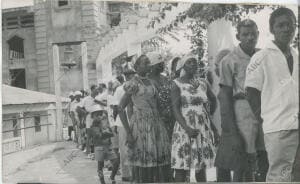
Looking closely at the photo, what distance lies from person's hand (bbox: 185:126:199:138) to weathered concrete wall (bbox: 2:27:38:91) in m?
1.76

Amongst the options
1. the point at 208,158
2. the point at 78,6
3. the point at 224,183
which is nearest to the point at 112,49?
the point at 78,6

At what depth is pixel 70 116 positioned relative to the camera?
5.46 metres

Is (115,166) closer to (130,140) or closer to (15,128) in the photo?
(130,140)

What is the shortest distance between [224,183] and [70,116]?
190 centimetres

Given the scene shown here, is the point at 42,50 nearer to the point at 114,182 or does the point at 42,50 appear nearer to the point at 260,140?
the point at 114,182

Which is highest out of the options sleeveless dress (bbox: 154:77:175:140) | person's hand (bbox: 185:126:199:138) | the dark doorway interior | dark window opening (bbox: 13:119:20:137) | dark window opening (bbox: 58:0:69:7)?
dark window opening (bbox: 58:0:69:7)

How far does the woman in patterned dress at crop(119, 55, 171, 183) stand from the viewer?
17.5 feet

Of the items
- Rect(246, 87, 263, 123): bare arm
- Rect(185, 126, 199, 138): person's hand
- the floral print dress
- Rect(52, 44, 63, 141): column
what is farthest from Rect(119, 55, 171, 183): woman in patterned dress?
Rect(246, 87, 263, 123): bare arm

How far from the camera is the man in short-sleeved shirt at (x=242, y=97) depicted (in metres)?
5.57

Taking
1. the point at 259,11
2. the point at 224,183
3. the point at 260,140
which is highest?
the point at 259,11

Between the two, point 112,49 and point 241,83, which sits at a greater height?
point 112,49

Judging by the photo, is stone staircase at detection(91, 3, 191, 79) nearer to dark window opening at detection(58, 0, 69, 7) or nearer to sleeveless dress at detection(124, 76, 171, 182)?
sleeveless dress at detection(124, 76, 171, 182)

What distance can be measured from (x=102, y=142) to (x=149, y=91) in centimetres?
76

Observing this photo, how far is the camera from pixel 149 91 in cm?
537
